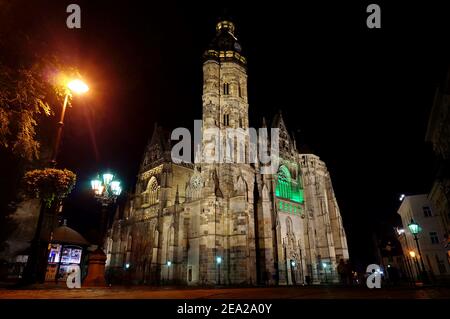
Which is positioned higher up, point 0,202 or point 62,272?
point 0,202

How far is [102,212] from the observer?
496 inches

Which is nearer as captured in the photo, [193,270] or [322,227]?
[193,270]

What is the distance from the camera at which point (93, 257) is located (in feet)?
42.2

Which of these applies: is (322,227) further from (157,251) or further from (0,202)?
(0,202)

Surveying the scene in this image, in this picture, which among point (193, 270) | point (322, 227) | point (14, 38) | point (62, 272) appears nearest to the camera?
point (14, 38)

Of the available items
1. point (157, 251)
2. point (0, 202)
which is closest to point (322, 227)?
point (157, 251)

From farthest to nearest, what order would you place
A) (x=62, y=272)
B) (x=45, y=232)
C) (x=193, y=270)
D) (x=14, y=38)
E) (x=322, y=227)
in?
(x=322, y=227), (x=193, y=270), (x=62, y=272), (x=45, y=232), (x=14, y=38)

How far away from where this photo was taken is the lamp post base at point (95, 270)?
42.0ft

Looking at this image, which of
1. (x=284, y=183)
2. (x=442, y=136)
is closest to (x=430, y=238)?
(x=442, y=136)

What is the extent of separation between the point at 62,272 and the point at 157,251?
1180cm

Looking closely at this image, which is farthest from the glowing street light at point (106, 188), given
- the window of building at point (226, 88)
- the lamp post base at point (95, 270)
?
the window of building at point (226, 88)

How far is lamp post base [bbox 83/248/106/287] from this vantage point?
42.0 ft

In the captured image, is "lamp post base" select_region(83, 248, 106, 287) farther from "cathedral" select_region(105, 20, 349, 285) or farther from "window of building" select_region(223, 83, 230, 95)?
"window of building" select_region(223, 83, 230, 95)

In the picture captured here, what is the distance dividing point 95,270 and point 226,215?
19.8 m
